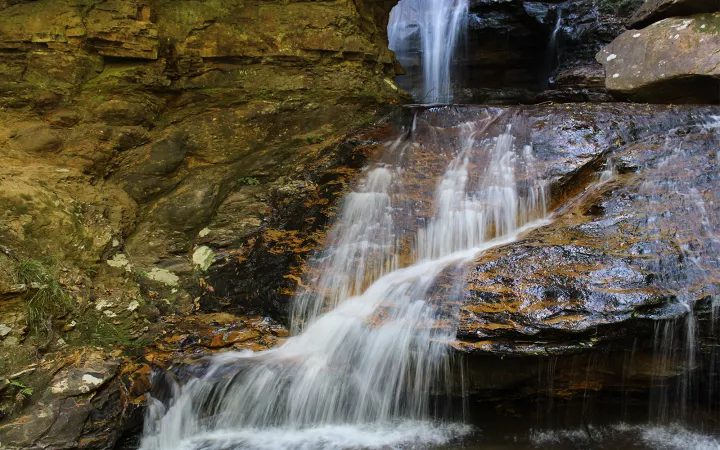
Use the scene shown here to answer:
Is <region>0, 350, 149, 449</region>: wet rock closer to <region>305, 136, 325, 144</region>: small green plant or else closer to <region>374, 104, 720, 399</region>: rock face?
<region>374, 104, 720, 399</region>: rock face

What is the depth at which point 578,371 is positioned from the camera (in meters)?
3.42

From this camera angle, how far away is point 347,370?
12.2 feet

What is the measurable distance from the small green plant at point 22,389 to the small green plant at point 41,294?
0.48m

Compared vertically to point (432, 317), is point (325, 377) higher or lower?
lower

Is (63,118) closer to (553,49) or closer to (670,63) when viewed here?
(670,63)

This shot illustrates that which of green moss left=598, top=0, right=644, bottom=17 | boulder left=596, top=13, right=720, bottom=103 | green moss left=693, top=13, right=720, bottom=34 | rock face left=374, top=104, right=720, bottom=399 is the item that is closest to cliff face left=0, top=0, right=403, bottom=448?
rock face left=374, top=104, right=720, bottom=399

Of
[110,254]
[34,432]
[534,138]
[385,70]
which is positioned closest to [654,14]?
[534,138]

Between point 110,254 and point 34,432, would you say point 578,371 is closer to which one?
point 34,432

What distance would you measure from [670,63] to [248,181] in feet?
18.4

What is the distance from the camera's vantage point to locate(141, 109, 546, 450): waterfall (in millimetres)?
3543

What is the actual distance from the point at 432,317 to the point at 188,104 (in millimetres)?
4146

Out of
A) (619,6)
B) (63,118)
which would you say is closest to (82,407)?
(63,118)

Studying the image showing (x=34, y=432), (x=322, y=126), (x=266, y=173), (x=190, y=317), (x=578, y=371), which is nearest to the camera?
(x=34, y=432)

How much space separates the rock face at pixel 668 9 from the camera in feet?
20.2
